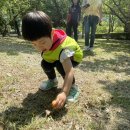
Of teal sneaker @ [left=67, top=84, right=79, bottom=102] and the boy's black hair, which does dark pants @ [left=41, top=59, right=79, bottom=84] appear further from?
the boy's black hair

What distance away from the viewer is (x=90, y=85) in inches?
174

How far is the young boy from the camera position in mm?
2846

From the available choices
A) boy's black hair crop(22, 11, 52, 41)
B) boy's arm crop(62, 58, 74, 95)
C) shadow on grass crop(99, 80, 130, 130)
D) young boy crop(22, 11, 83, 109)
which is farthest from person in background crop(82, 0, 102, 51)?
boy's black hair crop(22, 11, 52, 41)

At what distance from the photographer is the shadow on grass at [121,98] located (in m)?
3.19

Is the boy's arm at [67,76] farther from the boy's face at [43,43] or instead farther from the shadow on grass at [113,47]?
the shadow on grass at [113,47]

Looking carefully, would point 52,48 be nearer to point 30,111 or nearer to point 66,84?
→ point 66,84

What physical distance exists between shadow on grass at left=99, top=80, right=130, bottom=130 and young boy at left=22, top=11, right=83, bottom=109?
591mm

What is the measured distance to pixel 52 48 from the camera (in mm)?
3213

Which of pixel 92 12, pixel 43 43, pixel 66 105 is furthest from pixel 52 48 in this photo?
pixel 92 12

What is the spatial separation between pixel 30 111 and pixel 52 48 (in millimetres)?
762

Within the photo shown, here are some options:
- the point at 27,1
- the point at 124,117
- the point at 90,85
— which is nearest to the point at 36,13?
the point at 124,117

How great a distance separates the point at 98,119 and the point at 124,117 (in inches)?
13.5

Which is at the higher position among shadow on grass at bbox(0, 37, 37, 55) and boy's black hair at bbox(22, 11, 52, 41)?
boy's black hair at bbox(22, 11, 52, 41)

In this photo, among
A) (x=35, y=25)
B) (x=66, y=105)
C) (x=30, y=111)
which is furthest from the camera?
(x=66, y=105)
